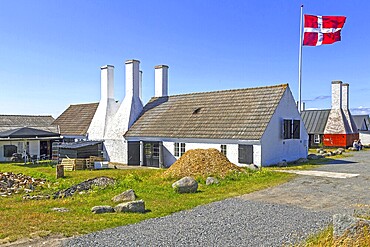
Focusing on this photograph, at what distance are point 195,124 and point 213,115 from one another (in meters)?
1.45

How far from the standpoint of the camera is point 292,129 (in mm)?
23750

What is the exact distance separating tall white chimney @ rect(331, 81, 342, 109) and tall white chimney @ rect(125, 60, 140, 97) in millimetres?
22757

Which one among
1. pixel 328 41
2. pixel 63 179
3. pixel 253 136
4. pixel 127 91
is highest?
pixel 328 41

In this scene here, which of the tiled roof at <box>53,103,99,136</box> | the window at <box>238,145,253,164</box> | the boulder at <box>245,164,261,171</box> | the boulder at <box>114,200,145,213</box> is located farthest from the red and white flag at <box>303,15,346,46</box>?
the boulder at <box>114,200,145,213</box>

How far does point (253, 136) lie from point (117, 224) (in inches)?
540

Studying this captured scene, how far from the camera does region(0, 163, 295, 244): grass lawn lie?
27.2 feet

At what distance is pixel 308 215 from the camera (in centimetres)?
938

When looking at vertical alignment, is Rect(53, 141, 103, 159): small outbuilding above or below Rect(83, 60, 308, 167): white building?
below

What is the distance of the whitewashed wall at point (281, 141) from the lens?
21.2 metres

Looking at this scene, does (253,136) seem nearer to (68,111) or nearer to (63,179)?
(63,179)

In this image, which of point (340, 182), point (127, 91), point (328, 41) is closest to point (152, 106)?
point (127, 91)

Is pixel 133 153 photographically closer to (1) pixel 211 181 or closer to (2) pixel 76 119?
(2) pixel 76 119

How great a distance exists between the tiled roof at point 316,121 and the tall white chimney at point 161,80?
19.9 meters

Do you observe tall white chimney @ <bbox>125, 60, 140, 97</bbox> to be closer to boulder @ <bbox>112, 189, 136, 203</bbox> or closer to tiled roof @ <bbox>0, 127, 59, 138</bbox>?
tiled roof @ <bbox>0, 127, 59, 138</bbox>
